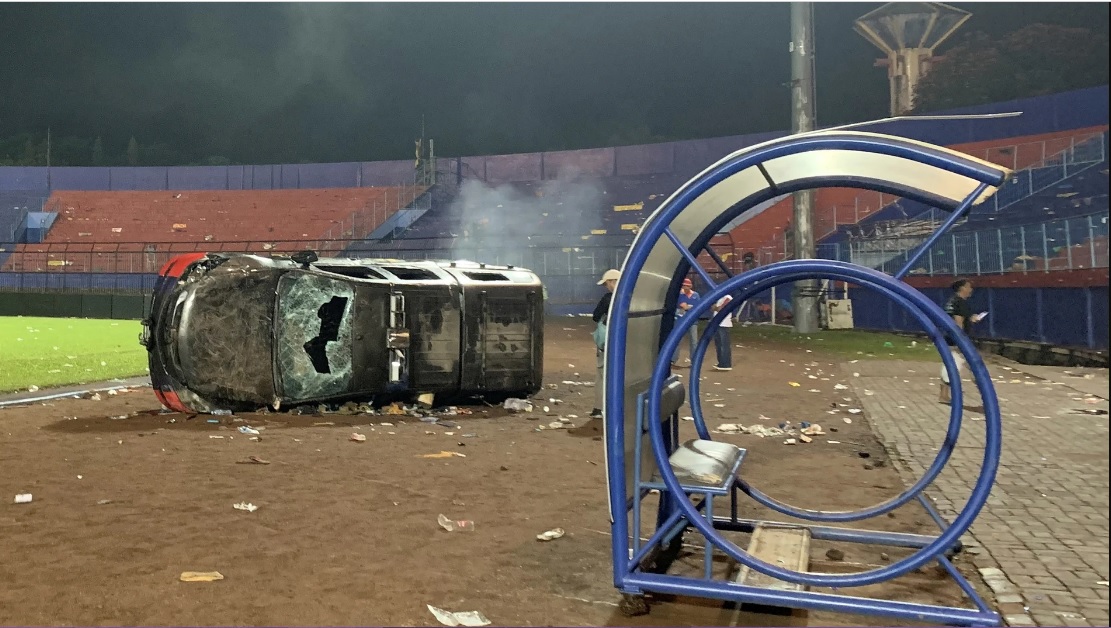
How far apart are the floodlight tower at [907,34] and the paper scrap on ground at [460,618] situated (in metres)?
40.0

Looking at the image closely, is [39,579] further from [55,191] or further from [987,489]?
[55,191]

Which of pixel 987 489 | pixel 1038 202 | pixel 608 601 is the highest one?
pixel 1038 202

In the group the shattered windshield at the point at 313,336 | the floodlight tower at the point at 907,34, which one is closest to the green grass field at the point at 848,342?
the shattered windshield at the point at 313,336

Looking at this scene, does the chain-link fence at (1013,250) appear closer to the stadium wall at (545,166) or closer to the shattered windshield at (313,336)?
the stadium wall at (545,166)

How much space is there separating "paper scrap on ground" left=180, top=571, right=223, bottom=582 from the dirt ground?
2.0 inches

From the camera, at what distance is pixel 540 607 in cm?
403

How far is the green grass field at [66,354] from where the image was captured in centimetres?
1320

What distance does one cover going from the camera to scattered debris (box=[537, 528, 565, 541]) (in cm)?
517

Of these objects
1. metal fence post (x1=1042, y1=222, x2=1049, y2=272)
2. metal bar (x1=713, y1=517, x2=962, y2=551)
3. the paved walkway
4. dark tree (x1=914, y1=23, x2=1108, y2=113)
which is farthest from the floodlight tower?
metal bar (x1=713, y1=517, x2=962, y2=551)

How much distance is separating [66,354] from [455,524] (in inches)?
564

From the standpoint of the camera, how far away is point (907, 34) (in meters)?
39.5

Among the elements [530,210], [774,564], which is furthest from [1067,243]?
[530,210]

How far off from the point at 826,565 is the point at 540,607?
5.64 ft

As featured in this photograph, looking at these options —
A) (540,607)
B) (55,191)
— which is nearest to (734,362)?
(540,607)
